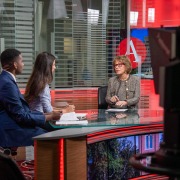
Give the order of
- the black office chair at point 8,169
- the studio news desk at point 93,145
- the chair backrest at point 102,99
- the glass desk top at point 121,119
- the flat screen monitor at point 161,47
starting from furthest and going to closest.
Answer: the chair backrest at point 102,99 < the glass desk top at point 121,119 < the studio news desk at point 93,145 < the black office chair at point 8,169 < the flat screen monitor at point 161,47

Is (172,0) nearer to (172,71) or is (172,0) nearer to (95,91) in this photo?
(95,91)

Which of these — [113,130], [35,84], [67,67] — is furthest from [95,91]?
[113,130]

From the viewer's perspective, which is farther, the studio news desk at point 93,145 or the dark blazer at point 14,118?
the dark blazer at point 14,118

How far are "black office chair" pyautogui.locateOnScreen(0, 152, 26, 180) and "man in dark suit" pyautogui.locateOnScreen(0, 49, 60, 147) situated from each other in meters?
1.60

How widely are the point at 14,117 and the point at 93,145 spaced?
73cm

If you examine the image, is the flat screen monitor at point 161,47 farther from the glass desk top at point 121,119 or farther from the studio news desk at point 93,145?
the glass desk top at point 121,119

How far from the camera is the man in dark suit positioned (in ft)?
10.3

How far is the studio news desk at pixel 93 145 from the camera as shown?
2726mm

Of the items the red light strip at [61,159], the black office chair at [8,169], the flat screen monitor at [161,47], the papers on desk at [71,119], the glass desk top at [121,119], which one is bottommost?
the red light strip at [61,159]

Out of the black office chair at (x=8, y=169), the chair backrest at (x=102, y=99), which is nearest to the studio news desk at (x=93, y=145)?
the black office chair at (x=8, y=169)

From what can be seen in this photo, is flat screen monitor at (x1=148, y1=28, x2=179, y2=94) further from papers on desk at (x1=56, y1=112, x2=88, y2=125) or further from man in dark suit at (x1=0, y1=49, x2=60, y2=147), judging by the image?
man in dark suit at (x1=0, y1=49, x2=60, y2=147)

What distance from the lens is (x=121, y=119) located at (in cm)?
341

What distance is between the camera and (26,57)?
5820mm

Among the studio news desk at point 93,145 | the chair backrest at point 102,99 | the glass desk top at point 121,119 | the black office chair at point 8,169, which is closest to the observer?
the black office chair at point 8,169
